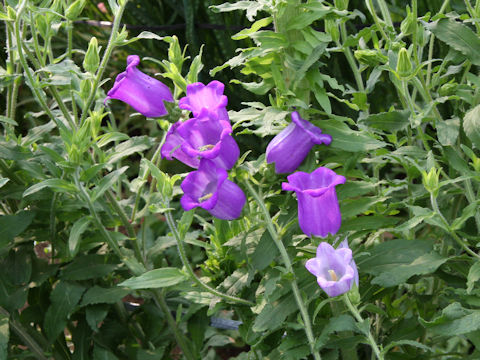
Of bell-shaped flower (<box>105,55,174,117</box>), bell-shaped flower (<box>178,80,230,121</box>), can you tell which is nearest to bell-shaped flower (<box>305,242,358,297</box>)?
bell-shaped flower (<box>178,80,230,121</box>)

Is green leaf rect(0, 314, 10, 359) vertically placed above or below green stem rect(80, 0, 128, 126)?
below

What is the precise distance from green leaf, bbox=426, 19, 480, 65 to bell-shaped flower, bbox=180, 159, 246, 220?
0.45 meters

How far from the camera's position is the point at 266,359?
1218 millimetres

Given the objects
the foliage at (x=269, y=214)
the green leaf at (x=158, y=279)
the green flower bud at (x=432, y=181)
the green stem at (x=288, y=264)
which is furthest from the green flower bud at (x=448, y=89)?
the green leaf at (x=158, y=279)

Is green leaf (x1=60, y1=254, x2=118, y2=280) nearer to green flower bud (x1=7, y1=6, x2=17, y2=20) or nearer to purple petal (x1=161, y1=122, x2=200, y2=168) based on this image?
purple petal (x1=161, y1=122, x2=200, y2=168)

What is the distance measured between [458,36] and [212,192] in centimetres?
52

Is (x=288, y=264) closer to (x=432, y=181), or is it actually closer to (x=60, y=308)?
(x=432, y=181)

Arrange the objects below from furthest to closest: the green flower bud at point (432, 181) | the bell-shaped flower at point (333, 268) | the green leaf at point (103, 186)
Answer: the green leaf at point (103, 186)
the green flower bud at point (432, 181)
the bell-shaped flower at point (333, 268)

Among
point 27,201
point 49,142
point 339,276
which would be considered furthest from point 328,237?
point 49,142

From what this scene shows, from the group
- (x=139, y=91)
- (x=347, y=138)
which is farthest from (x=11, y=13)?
(x=347, y=138)

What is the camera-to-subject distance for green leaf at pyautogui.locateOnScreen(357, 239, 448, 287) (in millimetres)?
1055

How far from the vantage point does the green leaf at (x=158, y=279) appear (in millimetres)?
1096

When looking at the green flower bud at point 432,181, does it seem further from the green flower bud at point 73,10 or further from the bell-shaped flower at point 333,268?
the green flower bud at point 73,10

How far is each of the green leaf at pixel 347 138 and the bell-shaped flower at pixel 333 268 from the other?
0.19m
